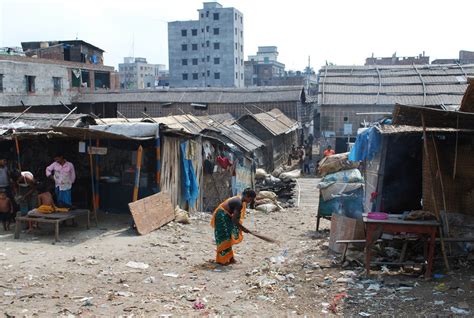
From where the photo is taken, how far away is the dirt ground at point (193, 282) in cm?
610

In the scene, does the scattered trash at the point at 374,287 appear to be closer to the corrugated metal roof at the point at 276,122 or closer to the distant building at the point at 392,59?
the corrugated metal roof at the point at 276,122

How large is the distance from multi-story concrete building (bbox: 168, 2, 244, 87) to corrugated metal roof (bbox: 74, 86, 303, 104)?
34.5 m

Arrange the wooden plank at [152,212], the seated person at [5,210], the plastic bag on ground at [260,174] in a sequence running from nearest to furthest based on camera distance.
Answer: the wooden plank at [152,212]
the seated person at [5,210]
the plastic bag on ground at [260,174]

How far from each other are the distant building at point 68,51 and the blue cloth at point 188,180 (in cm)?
3172

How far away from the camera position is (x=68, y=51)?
139 ft

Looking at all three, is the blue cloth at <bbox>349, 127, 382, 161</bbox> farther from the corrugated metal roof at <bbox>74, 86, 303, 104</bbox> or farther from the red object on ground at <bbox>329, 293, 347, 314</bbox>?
the corrugated metal roof at <bbox>74, 86, 303, 104</bbox>

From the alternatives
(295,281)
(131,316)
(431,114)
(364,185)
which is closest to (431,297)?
(295,281)

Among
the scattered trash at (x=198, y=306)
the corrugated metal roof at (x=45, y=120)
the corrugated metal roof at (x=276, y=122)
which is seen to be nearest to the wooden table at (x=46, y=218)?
the scattered trash at (x=198, y=306)

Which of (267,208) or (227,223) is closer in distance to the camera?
(227,223)

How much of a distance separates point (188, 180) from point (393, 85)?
739 inches

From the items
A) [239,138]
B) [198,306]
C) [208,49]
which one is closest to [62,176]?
[198,306]

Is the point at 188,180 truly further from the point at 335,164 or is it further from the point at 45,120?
the point at 45,120

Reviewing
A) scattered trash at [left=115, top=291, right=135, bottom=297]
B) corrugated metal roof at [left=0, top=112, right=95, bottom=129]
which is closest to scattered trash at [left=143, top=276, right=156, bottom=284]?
scattered trash at [left=115, top=291, right=135, bottom=297]

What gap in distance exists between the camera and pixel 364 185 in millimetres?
11375
